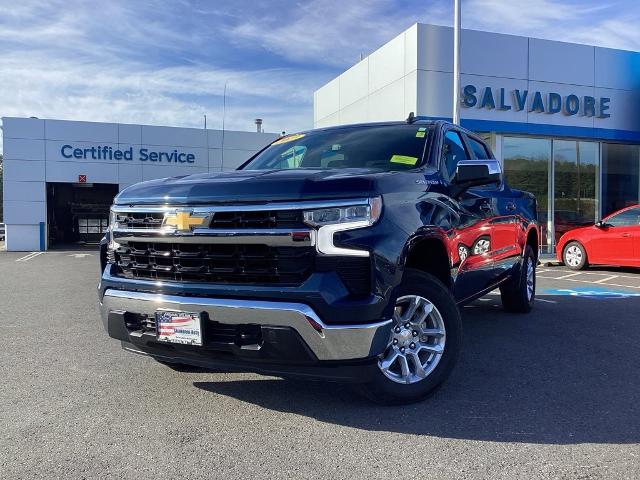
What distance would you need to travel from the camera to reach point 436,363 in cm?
368

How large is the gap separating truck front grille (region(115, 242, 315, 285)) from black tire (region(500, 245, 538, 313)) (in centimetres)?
390

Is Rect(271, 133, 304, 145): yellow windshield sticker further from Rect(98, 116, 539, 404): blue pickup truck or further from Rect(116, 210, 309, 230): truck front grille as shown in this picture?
Rect(116, 210, 309, 230): truck front grille

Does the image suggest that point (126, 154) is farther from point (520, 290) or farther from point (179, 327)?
point (179, 327)

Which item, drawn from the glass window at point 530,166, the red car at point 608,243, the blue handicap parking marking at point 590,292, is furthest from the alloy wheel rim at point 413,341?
the glass window at point 530,166

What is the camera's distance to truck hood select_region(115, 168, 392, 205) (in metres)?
3.21

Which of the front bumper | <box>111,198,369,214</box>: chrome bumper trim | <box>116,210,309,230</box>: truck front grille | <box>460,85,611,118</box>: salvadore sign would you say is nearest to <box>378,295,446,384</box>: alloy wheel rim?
the front bumper

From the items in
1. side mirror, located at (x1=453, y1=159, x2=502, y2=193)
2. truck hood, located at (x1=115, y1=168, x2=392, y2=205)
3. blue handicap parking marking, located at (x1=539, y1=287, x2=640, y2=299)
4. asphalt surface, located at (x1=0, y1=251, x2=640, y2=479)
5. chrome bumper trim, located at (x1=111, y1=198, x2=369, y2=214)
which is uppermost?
side mirror, located at (x1=453, y1=159, x2=502, y2=193)

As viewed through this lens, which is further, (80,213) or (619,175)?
(80,213)

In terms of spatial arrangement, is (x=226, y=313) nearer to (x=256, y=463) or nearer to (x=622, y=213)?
(x=256, y=463)

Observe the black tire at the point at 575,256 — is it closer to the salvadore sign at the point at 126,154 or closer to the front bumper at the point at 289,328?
the front bumper at the point at 289,328

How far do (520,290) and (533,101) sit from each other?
32.6 feet

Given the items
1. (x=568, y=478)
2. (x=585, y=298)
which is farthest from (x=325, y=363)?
(x=585, y=298)

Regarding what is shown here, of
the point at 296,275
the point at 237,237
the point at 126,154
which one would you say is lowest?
the point at 296,275

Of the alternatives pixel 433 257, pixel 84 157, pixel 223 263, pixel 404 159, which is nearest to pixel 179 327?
pixel 223 263
